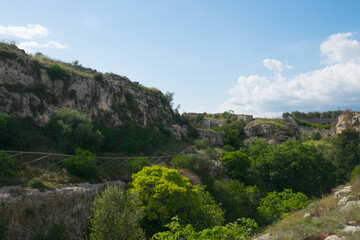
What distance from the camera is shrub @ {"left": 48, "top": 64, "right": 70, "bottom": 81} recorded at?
27047 mm

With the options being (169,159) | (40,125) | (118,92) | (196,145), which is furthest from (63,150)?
(196,145)

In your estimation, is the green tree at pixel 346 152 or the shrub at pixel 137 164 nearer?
the shrub at pixel 137 164

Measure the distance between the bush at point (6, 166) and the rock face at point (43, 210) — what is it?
118 centimetres

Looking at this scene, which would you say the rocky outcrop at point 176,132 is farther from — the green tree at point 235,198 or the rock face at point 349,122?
the rock face at point 349,122

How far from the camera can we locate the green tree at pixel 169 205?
1666cm

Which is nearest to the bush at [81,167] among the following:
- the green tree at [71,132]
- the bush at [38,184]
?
the bush at [38,184]

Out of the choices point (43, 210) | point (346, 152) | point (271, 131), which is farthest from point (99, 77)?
point (271, 131)

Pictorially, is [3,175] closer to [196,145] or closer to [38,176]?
[38,176]

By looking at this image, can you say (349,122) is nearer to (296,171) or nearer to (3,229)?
(296,171)

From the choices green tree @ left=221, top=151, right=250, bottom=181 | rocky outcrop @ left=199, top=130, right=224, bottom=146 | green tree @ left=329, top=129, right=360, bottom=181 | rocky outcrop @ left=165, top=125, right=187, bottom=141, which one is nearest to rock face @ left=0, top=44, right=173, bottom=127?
rocky outcrop @ left=165, top=125, right=187, bottom=141

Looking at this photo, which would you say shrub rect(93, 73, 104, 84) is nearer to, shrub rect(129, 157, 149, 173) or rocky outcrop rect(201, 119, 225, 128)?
shrub rect(129, 157, 149, 173)

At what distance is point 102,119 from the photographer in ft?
101

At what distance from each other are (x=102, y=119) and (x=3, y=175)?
1714 cm

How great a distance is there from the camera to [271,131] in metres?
57.2
